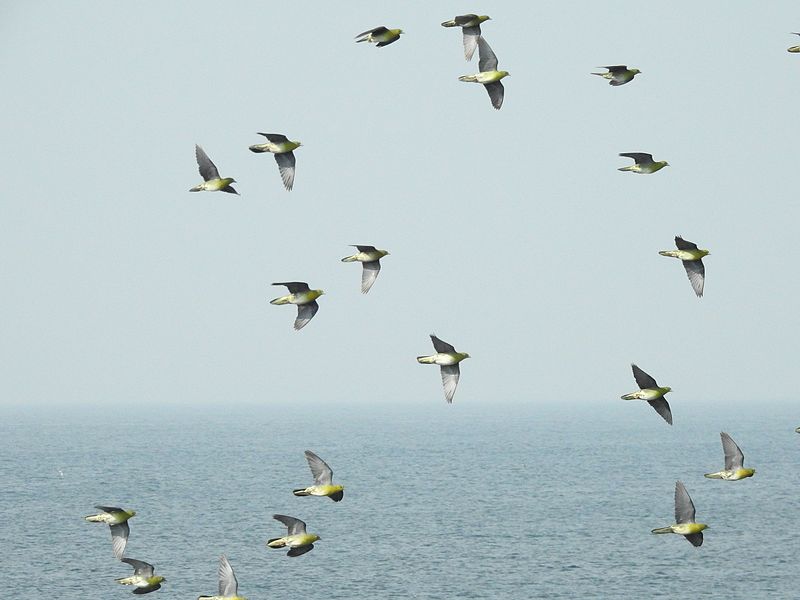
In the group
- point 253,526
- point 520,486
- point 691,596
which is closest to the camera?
point 691,596

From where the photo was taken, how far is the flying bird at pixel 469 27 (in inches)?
1254

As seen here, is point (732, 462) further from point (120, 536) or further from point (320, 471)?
point (120, 536)

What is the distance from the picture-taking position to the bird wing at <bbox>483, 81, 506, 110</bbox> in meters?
32.6

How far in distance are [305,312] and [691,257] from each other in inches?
443

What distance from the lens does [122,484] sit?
170 metres

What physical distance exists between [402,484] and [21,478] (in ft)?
201

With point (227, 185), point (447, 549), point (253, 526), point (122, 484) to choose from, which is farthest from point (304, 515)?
point (227, 185)

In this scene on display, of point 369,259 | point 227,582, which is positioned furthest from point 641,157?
point 227,582

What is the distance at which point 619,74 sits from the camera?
3403 centimetres

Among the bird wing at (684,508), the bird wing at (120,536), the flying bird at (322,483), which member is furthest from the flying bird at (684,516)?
the bird wing at (120,536)

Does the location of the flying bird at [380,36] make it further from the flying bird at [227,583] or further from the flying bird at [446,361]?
the flying bird at [227,583]

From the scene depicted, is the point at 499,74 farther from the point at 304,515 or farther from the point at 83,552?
the point at 304,515

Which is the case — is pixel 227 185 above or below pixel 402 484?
above

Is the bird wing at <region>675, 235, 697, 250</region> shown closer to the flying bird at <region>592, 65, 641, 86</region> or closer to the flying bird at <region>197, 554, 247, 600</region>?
the flying bird at <region>592, 65, 641, 86</region>
